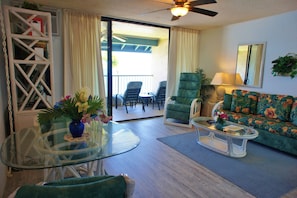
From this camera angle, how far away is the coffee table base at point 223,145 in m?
2.97

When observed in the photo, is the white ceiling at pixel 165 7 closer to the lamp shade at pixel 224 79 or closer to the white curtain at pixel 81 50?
the white curtain at pixel 81 50

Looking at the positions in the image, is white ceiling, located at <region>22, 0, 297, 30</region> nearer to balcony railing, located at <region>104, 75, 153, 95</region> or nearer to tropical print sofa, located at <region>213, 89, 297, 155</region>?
tropical print sofa, located at <region>213, 89, 297, 155</region>

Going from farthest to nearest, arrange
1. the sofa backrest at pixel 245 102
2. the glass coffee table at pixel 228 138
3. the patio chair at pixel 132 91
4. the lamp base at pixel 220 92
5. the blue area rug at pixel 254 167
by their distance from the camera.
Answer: the patio chair at pixel 132 91 → the lamp base at pixel 220 92 → the sofa backrest at pixel 245 102 → the glass coffee table at pixel 228 138 → the blue area rug at pixel 254 167

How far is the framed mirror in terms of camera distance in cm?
405

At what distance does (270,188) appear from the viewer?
2.24 meters

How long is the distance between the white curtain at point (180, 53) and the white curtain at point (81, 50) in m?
1.89

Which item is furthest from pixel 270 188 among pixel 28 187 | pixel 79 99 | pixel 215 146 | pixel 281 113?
pixel 28 187

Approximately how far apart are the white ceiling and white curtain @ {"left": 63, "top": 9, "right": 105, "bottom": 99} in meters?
0.22

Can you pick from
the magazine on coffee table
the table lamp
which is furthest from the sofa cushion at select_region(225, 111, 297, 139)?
the table lamp

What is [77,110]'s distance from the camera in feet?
5.55

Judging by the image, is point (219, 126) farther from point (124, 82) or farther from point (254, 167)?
point (124, 82)

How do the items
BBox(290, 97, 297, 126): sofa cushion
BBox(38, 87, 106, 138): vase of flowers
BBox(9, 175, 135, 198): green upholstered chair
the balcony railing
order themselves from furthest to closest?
the balcony railing → BBox(290, 97, 297, 126): sofa cushion → BBox(38, 87, 106, 138): vase of flowers → BBox(9, 175, 135, 198): green upholstered chair

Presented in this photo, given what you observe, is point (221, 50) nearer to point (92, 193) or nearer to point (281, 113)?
point (281, 113)

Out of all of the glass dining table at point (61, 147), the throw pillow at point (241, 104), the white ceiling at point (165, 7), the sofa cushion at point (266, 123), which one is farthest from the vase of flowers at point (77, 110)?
the throw pillow at point (241, 104)
